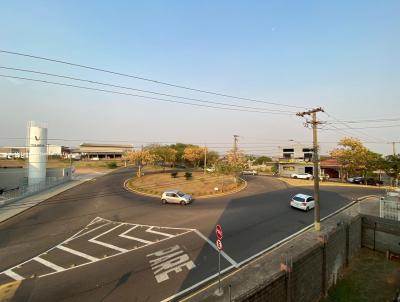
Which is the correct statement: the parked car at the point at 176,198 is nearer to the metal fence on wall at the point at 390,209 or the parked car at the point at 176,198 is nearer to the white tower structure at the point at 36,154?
the metal fence on wall at the point at 390,209

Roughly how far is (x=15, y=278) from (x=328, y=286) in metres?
16.1

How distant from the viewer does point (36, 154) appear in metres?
41.3

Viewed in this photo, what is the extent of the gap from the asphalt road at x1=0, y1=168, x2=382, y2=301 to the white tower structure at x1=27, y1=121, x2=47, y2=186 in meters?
13.9

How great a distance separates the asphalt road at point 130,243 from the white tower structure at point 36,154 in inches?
547

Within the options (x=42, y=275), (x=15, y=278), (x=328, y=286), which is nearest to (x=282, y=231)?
(x=328, y=286)

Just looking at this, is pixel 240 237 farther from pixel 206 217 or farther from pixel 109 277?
pixel 109 277

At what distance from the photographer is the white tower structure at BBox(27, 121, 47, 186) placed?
41094 millimetres

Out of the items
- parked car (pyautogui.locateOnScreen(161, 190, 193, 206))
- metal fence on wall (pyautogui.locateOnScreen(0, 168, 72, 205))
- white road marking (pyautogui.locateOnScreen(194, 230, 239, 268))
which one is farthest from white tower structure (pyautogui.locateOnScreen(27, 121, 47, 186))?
white road marking (pyautogui.locateOnScreen(194, 230, 239, 268))

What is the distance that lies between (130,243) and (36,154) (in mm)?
33801

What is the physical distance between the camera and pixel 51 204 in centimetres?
2948

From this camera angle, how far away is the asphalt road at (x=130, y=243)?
11344 millimetres

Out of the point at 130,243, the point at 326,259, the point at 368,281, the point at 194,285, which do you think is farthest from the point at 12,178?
the point at 368,281

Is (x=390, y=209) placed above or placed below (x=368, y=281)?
above

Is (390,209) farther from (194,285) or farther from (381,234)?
(194,285)
